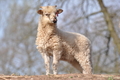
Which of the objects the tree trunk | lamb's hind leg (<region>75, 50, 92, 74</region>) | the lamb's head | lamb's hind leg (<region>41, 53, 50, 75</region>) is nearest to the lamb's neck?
the lamb's head

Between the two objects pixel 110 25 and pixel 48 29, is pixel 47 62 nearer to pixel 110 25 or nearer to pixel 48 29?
pixel 48 29

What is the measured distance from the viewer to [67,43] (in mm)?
7930

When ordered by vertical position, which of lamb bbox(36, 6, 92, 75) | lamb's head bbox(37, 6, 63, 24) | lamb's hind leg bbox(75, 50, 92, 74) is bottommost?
lamb's hind leg bbox(75, 50, 92, 74)

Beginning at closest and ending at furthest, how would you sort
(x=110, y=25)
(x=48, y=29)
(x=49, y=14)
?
(x=49, y=14), (x=48, y=29), (x=110, y=25)

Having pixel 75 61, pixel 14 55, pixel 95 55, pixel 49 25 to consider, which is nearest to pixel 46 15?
pixel 49 25

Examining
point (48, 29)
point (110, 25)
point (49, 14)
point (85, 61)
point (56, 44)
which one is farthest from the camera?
point (110, 25)

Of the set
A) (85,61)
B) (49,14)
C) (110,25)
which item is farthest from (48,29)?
(110,25)

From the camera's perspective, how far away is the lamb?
728cm

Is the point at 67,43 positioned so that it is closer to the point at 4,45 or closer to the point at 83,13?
the point at 83,13

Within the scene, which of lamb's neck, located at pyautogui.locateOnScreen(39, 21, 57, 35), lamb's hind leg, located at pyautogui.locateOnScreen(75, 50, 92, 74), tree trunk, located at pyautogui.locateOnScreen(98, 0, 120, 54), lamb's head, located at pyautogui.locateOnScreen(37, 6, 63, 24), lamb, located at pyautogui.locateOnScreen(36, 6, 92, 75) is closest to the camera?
lamb's head, located at pyautogui.locateOnScreen(37, 6, 63, 24)

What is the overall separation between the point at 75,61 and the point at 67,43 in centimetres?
112

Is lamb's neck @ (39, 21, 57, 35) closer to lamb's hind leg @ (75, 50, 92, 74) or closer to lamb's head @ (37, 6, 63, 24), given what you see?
lamb's head @ (37, 6, 63, 24)

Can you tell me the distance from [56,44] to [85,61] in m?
1.52

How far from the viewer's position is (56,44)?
7336 mm
